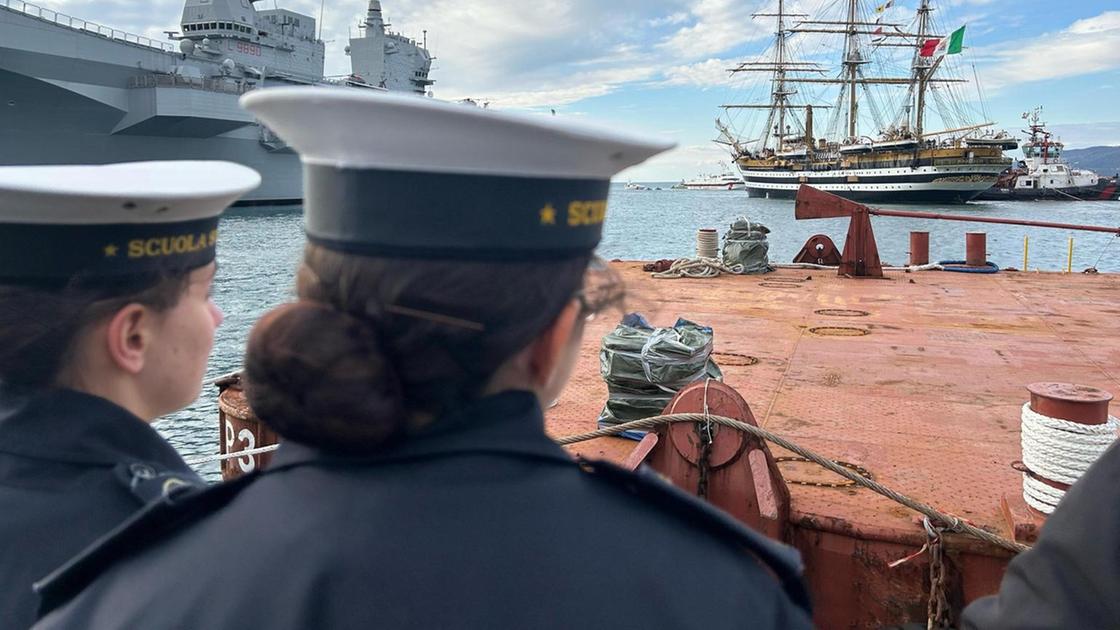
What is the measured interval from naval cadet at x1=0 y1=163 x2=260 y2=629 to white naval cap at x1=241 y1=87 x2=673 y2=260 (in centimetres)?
62

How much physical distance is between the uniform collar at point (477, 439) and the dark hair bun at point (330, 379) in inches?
0.9

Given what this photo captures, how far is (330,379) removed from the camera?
0.95m

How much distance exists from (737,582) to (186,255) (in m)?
1.25

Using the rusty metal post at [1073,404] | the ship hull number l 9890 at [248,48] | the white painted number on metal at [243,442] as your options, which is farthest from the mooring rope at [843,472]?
the ship hull number l 9890 at [248,48]

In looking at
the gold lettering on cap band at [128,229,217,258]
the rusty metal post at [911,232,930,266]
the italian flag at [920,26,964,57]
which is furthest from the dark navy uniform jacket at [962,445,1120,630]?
the italian flag at [920,26,964,57]

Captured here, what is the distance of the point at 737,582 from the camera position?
96cm

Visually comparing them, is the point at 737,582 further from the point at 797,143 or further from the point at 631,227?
the point at 797,143

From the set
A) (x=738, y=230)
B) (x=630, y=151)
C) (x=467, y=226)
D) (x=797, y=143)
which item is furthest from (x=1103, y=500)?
(x=797, y=143)

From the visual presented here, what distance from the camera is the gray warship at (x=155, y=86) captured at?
35656 millimetres

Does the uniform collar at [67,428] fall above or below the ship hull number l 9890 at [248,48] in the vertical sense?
below

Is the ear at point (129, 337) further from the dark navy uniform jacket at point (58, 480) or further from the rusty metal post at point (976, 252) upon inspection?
the rusty metal post at point (976, 252)

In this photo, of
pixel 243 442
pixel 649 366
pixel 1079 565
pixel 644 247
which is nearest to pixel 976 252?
pixel 649 366

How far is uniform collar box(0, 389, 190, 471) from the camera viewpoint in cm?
150

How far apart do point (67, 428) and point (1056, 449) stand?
11.0 ft
